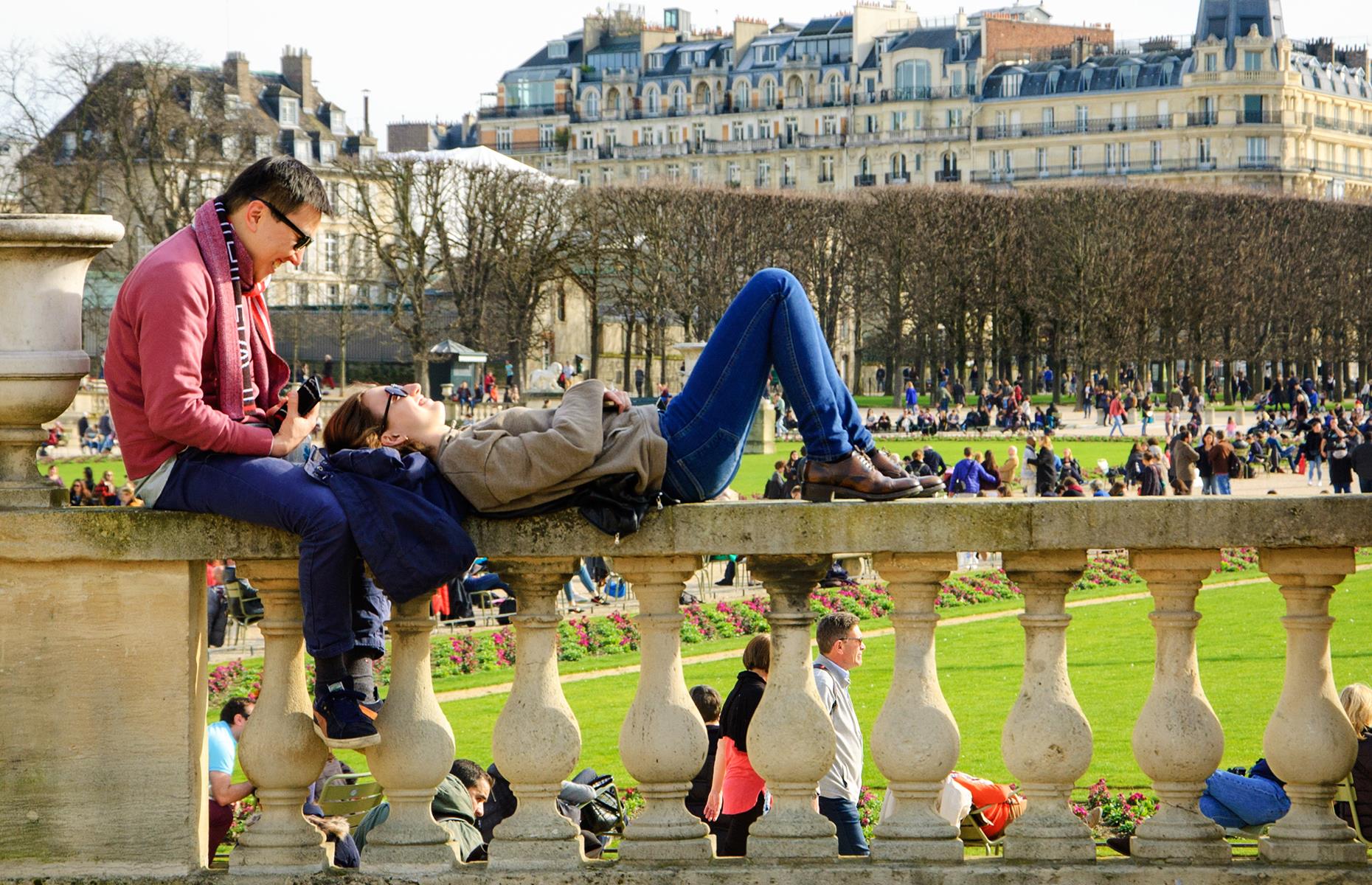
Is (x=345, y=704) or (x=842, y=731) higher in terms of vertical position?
(x=345, y=704)

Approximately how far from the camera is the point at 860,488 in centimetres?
452

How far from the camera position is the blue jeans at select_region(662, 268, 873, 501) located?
4477 millimetres

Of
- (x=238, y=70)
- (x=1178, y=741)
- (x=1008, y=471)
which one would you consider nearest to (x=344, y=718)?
(x=1178, y=741)

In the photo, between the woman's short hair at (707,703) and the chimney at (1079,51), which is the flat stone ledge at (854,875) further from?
the chimney at (1079,51)

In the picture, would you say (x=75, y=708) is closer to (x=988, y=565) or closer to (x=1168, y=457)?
(x=988, y=565)

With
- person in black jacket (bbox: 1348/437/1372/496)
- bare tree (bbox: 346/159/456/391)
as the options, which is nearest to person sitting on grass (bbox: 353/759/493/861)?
person in black jacket (bbox: 1348/437/1372/496)

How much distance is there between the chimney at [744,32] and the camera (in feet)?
394

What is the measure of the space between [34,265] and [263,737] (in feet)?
4.14

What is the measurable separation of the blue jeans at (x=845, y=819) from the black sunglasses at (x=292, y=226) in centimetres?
209

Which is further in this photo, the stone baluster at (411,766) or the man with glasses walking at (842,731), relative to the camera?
the man with glasses walking at (842,731)

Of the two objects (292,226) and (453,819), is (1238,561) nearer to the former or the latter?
(453,819)

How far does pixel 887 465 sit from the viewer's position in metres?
4.68

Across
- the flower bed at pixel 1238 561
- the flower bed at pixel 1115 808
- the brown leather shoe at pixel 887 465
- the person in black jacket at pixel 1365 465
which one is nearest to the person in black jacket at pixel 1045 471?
the flower bed at pixel 1238 561

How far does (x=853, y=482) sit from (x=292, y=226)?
1.55m
